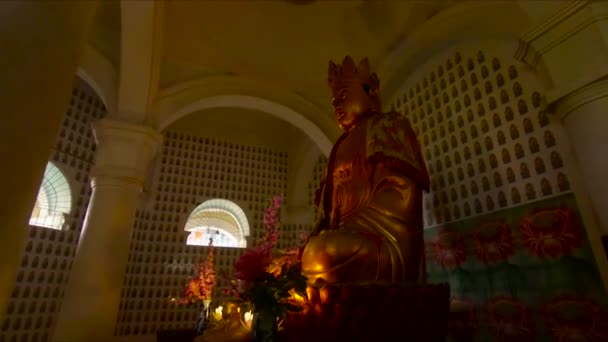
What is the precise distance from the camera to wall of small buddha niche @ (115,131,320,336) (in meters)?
7.34

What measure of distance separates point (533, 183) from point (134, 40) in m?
5.74

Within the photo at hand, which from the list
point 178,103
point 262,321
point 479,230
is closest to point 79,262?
point 178,103

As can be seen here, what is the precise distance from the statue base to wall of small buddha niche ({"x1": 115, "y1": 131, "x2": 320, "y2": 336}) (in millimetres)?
4543

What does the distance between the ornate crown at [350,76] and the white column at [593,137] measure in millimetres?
2005

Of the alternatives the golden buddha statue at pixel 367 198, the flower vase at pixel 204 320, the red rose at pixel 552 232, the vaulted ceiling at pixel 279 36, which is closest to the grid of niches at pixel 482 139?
the red rose at pixel 552 232

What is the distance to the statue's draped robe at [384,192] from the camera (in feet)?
8.77

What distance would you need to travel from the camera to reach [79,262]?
4188mm

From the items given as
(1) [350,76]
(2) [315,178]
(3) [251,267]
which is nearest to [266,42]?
(1) [350,76]

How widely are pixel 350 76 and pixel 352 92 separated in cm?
23

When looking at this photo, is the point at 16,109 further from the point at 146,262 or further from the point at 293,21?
the point at 146,262

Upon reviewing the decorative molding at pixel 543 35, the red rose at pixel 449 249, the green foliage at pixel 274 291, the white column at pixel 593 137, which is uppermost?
the decorative molding at pixel 543 35

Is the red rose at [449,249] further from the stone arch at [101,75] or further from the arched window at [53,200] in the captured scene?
the arched window at [53,200]

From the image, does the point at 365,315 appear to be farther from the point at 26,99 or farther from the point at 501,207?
the point at 501,207

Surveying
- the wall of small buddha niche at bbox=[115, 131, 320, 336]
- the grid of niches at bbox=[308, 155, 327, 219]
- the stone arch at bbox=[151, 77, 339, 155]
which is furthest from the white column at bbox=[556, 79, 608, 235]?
the grid of niches at bbox=[308, 155, 327, 219]
